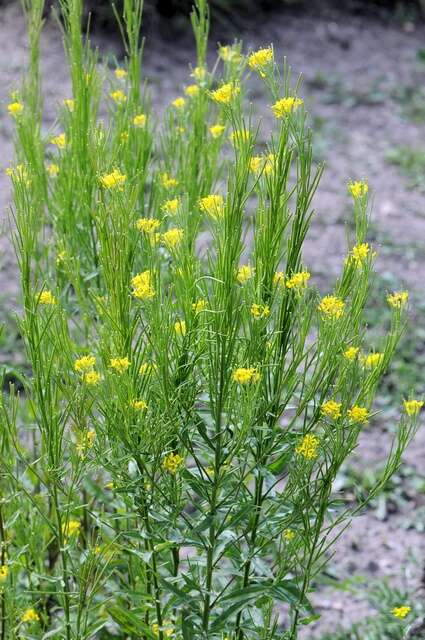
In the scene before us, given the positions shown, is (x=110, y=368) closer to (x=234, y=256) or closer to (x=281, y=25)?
(x=234, y=256)

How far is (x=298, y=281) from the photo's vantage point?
2.07 m

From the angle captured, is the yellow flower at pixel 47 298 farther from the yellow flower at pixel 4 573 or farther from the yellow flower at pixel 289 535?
the yellow flower at pixel 289 535

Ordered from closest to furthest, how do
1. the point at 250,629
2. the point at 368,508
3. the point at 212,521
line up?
1. the point at 212,521
2. the point at 250,629
3. the point at 368,508

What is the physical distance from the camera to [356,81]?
8000 mm

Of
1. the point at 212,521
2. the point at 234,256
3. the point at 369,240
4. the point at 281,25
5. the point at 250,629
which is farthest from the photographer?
the point at 281,25

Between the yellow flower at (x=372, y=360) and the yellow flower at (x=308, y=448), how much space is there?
217mm

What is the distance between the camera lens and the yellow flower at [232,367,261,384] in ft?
6.47

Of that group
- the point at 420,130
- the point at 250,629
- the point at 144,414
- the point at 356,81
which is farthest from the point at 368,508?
the point at 356,81

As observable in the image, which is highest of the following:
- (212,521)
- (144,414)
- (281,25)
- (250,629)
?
(281,25)

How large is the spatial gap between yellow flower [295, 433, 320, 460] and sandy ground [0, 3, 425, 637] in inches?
67.6

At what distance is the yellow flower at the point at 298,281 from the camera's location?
81.3 inches

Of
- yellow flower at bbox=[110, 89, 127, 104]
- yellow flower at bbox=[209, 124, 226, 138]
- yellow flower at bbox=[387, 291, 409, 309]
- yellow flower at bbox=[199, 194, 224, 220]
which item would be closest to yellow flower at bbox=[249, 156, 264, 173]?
yellow flower at bbox=[199, 194, 224, 220]

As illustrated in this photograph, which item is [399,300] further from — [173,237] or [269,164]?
[173,237]

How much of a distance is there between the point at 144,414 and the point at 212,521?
0.29 m
